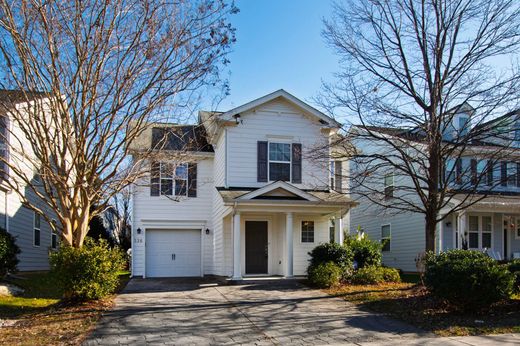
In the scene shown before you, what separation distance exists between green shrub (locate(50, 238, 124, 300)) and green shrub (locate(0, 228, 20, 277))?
3732 millimetres

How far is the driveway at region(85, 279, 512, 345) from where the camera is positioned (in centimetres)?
944

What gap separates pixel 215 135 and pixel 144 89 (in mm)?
8598

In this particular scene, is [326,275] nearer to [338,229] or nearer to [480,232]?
→ [338,229]

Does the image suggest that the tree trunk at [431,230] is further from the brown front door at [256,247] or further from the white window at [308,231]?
the brown front door at [256,247]

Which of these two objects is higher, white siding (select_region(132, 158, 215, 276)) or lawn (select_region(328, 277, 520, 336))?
white siding (select_region(132, 158, 215, 276))

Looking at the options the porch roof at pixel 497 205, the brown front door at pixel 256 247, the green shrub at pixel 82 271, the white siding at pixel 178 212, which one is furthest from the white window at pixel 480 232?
the green shrub at pixel 82 271

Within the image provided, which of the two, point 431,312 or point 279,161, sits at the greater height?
point 279,161

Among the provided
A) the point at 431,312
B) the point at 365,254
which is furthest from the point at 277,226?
Result: the point at 431,312

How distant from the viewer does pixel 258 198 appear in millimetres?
17516

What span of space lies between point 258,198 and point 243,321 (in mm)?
6976

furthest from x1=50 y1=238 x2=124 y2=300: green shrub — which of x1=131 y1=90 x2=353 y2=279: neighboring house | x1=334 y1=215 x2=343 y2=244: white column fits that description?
x1=334 y1=215 x2=343 y2=244: white column

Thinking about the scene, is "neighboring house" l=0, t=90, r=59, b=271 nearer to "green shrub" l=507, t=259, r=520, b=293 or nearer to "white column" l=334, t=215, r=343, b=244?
"white column" l=334, t=215, r=343, b=244

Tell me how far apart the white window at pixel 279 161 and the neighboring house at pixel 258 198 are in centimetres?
4

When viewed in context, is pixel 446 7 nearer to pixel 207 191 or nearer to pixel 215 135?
pixel 215 135
